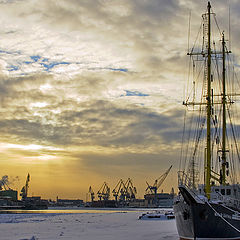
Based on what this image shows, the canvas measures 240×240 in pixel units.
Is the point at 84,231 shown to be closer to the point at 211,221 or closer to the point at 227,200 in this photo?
the point at 227,200

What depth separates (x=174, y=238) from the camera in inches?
1866

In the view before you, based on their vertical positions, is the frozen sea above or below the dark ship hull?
below

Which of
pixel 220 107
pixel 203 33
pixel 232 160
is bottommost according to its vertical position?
pixel 232 160

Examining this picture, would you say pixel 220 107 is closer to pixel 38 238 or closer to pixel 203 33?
pixel 203 33

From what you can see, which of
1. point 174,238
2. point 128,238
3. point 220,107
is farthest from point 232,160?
point 128,238

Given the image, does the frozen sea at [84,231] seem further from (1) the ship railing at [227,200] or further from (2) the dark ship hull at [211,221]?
(2) the dark ship hull at [211,221]

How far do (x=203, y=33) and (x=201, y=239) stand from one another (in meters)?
23.8

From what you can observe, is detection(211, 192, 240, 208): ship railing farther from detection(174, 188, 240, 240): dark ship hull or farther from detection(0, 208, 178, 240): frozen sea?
detection(0, 208, 178, 240): frozen sea

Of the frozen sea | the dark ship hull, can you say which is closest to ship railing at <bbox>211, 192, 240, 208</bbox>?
the dark ship hull

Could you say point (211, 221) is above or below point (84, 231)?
above

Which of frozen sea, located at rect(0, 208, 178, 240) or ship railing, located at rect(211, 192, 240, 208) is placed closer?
ship railing, located at rect(211, 192, 240, 208)

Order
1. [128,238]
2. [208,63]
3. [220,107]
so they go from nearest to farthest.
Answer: [208,63], [128,238], [220,107]

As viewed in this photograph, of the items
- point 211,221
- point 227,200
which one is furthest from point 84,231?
point 211,221

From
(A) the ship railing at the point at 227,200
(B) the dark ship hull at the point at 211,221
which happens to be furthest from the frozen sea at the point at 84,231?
(B) the dark ship hull at the point at 211,221
